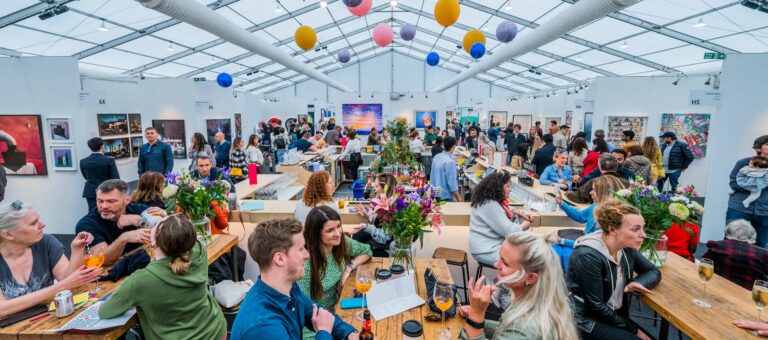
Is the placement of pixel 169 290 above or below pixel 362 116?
below

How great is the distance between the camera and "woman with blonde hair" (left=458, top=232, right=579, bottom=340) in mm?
1469

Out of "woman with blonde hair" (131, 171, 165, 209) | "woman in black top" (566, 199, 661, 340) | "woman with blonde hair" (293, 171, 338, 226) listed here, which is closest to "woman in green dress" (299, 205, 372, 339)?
"woman with blonde hair" (293, 171, 338, 226)

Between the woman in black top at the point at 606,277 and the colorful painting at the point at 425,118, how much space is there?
13.4 metres

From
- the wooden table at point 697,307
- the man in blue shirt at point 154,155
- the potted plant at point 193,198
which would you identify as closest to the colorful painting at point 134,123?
the man in blue shirt at point 154,155

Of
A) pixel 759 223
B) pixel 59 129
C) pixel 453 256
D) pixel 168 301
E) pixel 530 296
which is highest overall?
pixel 59 129

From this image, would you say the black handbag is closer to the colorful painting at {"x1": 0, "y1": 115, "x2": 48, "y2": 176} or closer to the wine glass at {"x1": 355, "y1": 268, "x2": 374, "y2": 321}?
the wine glass at {"x1": 355, "y1": 268, "x2": 374, "y2": 321}

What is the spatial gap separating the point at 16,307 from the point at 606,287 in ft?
10.6

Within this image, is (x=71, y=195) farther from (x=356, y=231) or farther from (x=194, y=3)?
(x=356, y=231)

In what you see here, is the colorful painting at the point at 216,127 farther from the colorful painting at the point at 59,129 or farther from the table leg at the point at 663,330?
the table leg at the point at 663,330

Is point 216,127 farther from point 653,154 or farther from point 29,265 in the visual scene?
point 653,154

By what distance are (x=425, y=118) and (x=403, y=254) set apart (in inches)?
537

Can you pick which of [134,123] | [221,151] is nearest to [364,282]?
[221,151]

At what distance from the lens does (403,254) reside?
8.18 ft

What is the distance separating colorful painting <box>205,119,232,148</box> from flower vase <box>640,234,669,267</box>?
9.65m
